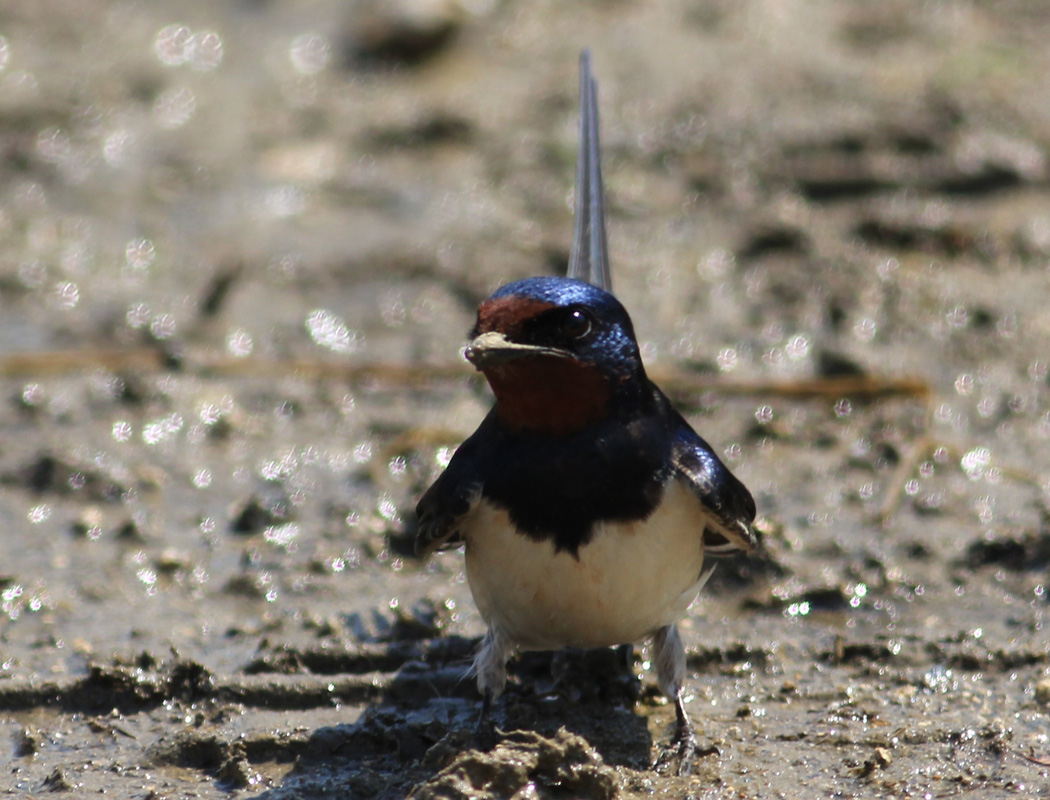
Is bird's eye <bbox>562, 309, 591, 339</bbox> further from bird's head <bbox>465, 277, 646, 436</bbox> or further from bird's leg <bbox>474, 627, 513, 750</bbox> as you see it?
bird's leg <bbox>474, 627, 513, 750</bbox>

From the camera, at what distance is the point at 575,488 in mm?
2850

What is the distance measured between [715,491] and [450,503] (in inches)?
21.4

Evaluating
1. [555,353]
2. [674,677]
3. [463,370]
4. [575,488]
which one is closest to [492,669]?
[674,677]

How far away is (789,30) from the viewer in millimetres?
7168

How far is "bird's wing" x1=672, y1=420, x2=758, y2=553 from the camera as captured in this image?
2.98 meters

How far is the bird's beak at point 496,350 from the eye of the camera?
8.89 ft

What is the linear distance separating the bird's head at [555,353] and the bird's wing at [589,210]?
77 centimetres

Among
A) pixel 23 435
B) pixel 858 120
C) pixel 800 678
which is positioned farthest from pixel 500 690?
pixel 858 120

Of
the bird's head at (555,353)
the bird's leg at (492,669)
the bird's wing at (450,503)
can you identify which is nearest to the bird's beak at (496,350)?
the bird's head at (555,353)

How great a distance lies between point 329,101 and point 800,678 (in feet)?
14.5

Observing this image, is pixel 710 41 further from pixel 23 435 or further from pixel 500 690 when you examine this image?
pixel 500 690

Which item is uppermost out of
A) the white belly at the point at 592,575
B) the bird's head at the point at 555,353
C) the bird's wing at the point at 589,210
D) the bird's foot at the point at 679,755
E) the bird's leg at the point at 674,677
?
the bird's wing at the point at 589,210

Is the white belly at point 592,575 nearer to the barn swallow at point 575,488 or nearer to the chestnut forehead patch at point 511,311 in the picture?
the barn swallow at point 575,488

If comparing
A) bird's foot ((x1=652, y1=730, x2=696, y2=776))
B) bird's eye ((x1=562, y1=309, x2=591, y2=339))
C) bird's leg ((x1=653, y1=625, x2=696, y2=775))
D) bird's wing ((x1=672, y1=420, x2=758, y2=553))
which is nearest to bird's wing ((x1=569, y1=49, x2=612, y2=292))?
bird's wing ((x1=672, y1=420, x2=758, y2=553))
